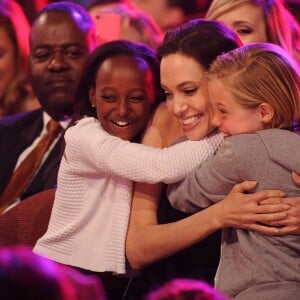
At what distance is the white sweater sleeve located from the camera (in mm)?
2338

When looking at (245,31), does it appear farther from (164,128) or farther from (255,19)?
(164,128)

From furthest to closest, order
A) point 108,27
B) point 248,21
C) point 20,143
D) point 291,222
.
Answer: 1. point 108,27
2. point 20,143
3. point 248,21
4. point 291,222

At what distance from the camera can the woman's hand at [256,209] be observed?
2.13 m

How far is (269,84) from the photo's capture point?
7.14ft

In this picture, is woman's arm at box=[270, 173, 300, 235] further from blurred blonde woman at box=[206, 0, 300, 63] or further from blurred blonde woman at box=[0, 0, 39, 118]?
blurred blonde woman at box=[0, 0, 39, 118]

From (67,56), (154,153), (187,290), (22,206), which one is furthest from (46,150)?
(187,290)

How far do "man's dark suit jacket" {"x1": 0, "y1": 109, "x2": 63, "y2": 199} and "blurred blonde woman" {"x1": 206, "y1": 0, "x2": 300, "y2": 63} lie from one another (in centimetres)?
86

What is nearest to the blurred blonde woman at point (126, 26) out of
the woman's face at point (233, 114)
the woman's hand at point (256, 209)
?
the woman's face at point (233, 114)

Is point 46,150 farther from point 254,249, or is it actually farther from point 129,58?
point 254,249

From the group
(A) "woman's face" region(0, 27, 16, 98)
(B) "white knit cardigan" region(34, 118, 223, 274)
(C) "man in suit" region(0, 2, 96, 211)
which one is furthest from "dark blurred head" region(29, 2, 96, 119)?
(B) "white knit cardigan" region(34, 118, 223, 274)

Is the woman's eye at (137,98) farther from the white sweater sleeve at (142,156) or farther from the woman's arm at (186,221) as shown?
the woman's arm at (186,221)

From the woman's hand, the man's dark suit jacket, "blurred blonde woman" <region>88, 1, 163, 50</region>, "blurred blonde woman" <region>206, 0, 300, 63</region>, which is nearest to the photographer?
the woman's hand

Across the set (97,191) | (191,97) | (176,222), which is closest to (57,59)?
(97,191)

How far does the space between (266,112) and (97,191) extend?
622 mm
